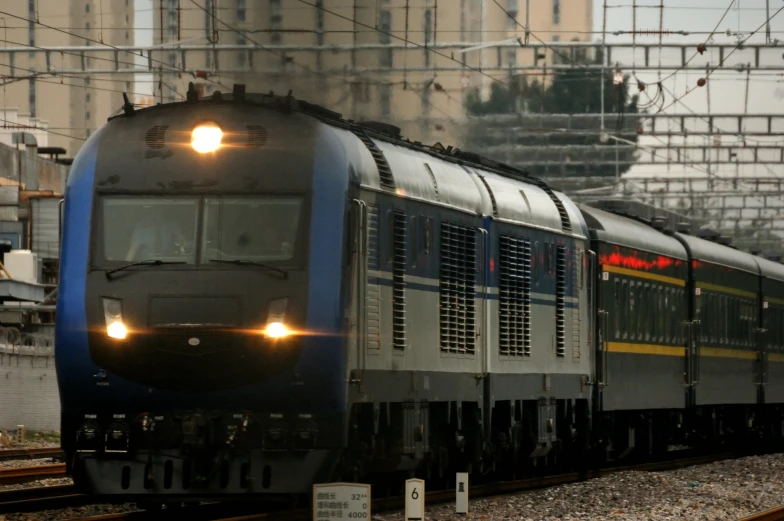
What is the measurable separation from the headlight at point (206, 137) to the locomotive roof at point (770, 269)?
831 inches

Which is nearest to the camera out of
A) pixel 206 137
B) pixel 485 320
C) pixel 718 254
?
pixel 206 137

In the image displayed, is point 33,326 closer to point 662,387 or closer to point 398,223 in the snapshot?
point 662,387

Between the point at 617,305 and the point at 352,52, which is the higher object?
the point at 352,52

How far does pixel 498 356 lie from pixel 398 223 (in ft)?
11.0

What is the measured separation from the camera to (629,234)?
24594 millimetres

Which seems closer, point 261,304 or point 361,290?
point 261,304

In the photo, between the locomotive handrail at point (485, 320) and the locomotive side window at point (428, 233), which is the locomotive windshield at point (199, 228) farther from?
the locomotive handrail at point (485, 320)

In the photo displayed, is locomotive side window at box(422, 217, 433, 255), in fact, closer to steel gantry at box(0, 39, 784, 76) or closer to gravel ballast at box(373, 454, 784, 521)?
gravel ballast at box(373, 454, 784, 521)

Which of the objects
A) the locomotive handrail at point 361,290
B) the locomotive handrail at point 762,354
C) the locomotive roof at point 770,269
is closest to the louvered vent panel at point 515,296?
the locomotive handrail at point 361,290

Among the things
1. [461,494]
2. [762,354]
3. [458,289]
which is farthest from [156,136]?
[762,354]

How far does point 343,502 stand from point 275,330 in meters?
1.90

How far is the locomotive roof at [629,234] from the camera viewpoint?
2306 centimetres

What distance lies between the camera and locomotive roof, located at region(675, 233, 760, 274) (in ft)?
93.1

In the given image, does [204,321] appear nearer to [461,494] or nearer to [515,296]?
[461,494]
